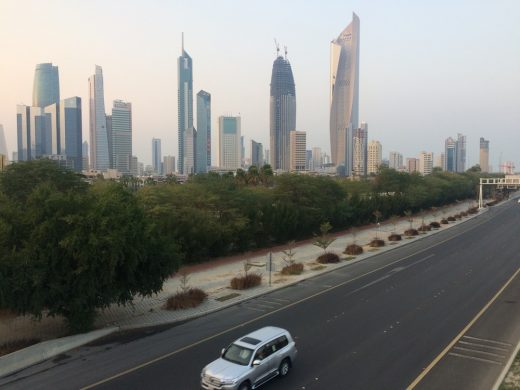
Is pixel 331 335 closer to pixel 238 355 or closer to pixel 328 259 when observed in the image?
pixel 238 355

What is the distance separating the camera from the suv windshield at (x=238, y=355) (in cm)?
1193

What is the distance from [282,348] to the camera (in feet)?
42.0

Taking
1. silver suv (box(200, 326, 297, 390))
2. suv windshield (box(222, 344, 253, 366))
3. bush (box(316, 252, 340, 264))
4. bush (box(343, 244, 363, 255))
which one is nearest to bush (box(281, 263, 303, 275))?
bush (box(316, 252, 340, 264))

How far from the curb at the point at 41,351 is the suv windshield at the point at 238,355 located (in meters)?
6.67

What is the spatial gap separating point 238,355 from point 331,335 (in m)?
5.24

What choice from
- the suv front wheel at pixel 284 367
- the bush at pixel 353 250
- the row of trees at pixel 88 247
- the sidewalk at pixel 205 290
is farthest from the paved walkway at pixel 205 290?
the suv front wheel at pixel 284 367

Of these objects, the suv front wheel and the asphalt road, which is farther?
the asphalt road

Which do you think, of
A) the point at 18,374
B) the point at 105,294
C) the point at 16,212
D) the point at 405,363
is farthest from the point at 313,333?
the point at 16,212

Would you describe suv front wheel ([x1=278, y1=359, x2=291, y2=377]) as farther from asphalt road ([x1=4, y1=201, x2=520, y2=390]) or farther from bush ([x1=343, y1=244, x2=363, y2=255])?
bush ([x1=343, y1=244, x2=363, y2=255])

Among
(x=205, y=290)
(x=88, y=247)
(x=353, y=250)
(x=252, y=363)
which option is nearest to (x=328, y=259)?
(x=353, y=250)

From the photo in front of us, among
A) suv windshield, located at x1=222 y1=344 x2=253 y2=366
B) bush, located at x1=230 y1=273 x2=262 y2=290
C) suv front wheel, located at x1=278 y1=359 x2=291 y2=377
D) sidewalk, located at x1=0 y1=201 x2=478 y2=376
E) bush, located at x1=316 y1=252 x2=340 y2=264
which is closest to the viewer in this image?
suv windshield, located at x1=222 y1=344 x2=253 y2=366

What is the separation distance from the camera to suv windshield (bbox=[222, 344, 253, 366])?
1193cm

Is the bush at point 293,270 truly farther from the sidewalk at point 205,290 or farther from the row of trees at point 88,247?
the row of trees at point 88,247

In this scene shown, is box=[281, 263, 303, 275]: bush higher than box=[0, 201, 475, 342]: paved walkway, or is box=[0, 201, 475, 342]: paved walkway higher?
box=[281, 263, 303, 275]: bush
